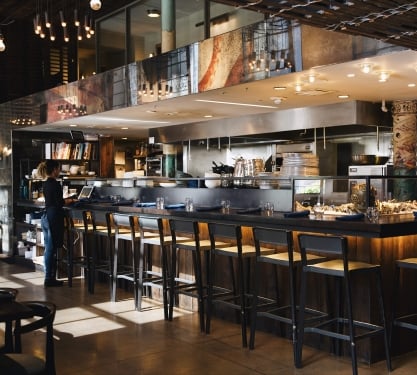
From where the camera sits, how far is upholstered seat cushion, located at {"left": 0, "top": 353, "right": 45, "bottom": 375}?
2.67m

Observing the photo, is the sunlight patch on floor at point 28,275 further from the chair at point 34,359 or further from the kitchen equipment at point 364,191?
the chair at point 34,359

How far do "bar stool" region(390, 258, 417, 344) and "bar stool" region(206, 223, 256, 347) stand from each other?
1.24 m

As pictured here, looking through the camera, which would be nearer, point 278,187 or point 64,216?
point 278,187

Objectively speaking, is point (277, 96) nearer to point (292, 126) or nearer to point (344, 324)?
point (292, 126)

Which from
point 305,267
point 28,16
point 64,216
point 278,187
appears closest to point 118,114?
point 64,216

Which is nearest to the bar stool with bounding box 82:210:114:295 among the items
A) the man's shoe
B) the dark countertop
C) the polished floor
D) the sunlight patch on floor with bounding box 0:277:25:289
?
the man's shoe

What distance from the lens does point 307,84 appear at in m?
6.11

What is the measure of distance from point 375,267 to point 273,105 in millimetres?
4115

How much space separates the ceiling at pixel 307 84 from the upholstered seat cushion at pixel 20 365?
2009 mm

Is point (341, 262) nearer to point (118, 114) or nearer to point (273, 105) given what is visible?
point (273, 105)

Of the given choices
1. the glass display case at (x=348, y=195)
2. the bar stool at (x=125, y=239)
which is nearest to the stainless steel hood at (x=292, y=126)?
the glass display case at (x=348, y=195)

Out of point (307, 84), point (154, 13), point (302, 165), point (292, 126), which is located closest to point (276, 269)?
point (302, 165)

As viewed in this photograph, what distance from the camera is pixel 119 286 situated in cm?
751

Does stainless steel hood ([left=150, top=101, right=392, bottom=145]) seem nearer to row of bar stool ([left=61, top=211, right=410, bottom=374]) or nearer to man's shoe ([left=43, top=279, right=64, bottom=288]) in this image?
row of bar stool ([left=61, top=211, right=410, bottom=374])
